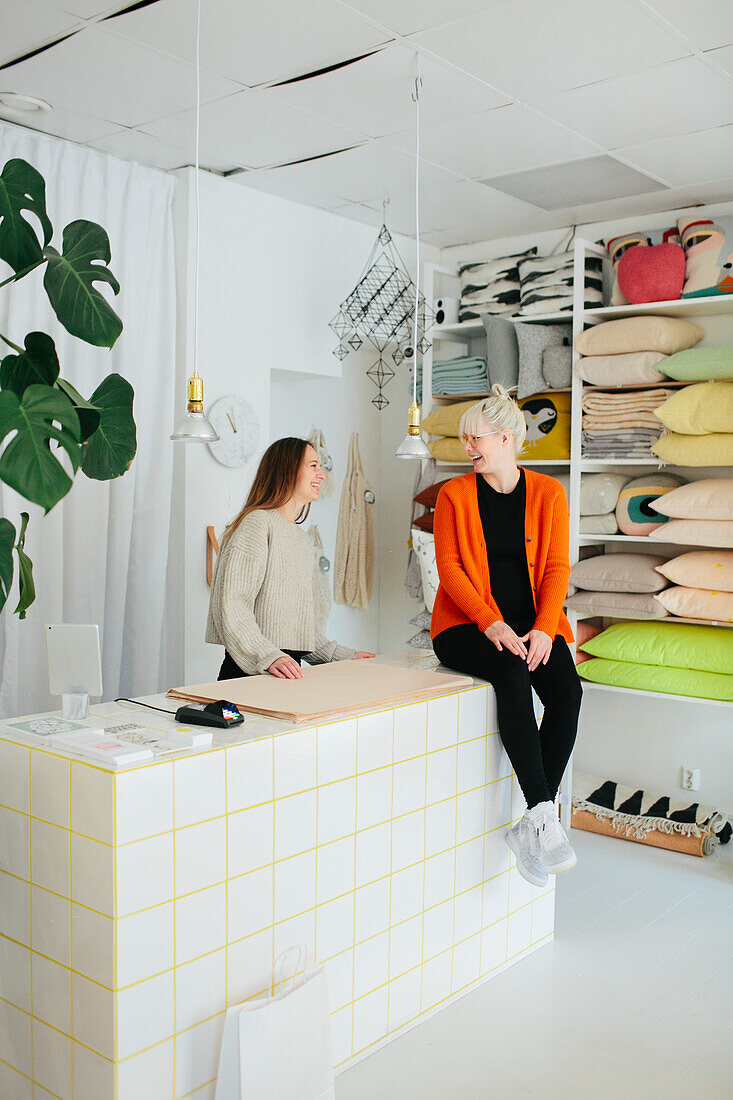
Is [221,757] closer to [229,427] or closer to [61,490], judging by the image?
[61,490]

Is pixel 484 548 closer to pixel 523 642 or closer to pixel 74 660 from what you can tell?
pixel 523 642

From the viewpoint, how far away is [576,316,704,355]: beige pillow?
13.1 feet

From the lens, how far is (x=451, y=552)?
2.93 m

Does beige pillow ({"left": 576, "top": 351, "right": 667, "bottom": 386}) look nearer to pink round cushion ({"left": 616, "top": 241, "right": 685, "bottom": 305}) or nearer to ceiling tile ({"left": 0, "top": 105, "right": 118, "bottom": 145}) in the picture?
pink round cushion ({"left": 616, "top": 241, "right": 685, "bottom": 305})

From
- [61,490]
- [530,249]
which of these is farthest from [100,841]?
[530,249]

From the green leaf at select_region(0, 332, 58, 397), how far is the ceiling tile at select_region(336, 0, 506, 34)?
131cm

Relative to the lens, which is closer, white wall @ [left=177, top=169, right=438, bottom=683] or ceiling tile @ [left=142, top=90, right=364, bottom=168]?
ceiling tile @ [left=142, top=90, right=364, bottom=168]

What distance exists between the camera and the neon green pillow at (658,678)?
387cm

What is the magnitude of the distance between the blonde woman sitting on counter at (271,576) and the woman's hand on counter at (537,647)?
0.57 metres

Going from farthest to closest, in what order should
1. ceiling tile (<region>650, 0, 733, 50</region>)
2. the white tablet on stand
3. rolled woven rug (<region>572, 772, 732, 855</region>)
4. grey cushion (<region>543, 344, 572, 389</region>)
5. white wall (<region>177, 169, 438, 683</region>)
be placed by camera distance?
grey cushion (<region>543, 344, 572, 389</region>) < white wall (<region>177, 169, 438, 683</region>) < rolled woven rug (<region>572, 772, 732, 855</region>) < ceiling tile (<region>650, 0, 733, 50</region>) < the white tablet on stand

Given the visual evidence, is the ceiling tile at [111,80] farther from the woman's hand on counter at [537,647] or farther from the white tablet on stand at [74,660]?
the woman's hand on counter at [537,647]

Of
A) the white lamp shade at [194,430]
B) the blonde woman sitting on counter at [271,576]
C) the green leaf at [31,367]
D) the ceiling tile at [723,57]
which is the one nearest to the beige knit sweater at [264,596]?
the blonde woman sitting on counter at [271,576]

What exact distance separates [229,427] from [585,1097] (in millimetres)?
2806

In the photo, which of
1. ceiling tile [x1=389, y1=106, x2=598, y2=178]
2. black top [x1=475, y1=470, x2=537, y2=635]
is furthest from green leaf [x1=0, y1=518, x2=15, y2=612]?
ceiling tile [x1=389, y1=106, x2=598, y2=178]
